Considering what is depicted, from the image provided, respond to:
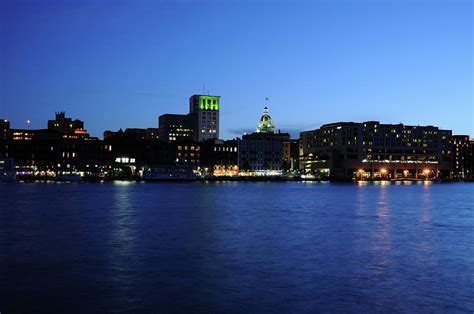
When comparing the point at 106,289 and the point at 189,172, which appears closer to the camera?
the point at 106,289

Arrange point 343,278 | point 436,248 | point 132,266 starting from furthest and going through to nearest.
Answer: point 436,248, point 132,266, point 343,278

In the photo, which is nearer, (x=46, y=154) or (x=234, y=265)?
(x=234, y=265)

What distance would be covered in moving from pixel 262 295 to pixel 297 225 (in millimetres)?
24298

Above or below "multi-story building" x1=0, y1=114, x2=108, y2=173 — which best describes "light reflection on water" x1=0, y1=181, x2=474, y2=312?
below

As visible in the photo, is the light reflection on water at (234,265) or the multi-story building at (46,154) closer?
the light reflection on water at (234,265)

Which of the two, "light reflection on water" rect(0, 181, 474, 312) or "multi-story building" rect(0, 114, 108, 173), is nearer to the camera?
"light reflection on water" rect(0, 181, 474, 312)

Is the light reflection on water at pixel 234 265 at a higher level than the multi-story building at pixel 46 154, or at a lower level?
lower

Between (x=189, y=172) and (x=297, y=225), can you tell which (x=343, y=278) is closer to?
(x=297, y=225)

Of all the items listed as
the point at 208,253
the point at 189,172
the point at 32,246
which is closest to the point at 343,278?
the point at 208,253

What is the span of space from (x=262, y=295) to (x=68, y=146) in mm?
187162

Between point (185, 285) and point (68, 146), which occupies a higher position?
point (68, 146)

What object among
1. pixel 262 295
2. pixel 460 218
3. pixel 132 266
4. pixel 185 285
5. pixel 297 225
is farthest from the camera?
pixel 460 218

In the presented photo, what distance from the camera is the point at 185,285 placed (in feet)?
70.1

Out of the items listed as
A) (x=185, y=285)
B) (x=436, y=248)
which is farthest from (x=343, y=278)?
(x=436, y=248)
